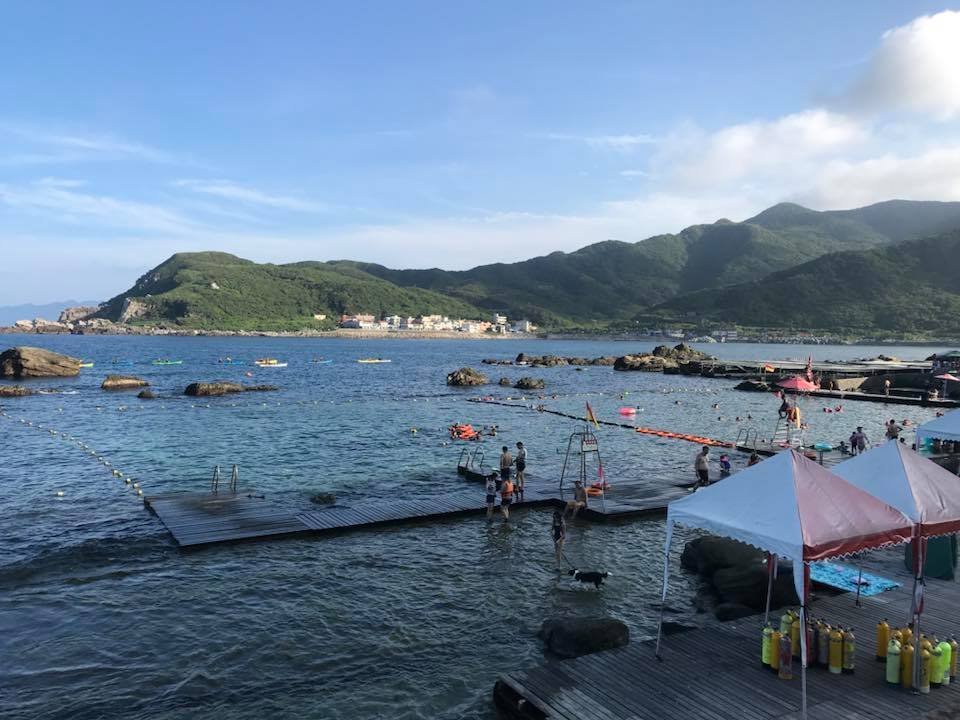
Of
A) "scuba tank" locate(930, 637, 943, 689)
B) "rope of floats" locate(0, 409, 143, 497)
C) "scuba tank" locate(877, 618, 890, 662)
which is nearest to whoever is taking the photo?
"scuba tank" locate(930, 637, 943, 689)

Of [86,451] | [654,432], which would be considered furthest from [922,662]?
[86,451]

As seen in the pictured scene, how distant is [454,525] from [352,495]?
6.49m

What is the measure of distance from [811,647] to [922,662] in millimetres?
1638

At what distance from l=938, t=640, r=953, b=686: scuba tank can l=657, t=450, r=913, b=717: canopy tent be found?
66.9 inches

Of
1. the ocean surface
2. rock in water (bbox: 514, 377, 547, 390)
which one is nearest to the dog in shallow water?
the ocean surface

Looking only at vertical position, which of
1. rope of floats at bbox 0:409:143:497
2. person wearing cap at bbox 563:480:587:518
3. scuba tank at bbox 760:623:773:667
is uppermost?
scuba tank at bbox 760:623:773:667

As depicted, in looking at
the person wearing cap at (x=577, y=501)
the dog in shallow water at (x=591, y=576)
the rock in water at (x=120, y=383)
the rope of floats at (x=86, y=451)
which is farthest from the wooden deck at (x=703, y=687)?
the rock in water at (x=120, y=383)

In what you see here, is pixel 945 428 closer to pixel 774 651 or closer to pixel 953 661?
pixel 953 661

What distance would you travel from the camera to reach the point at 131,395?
69812mm

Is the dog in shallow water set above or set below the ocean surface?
above

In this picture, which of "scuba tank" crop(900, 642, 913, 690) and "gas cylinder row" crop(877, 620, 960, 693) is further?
"scuba tank" crop(900, 642, 913, 690)

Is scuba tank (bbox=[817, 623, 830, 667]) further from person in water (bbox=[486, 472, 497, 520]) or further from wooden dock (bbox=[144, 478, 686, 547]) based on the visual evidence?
person in water (bbox=[486, 472, 497, 520])

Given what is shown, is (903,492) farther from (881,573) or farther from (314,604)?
(314,604)

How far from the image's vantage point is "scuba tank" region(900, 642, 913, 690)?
1065 cm
